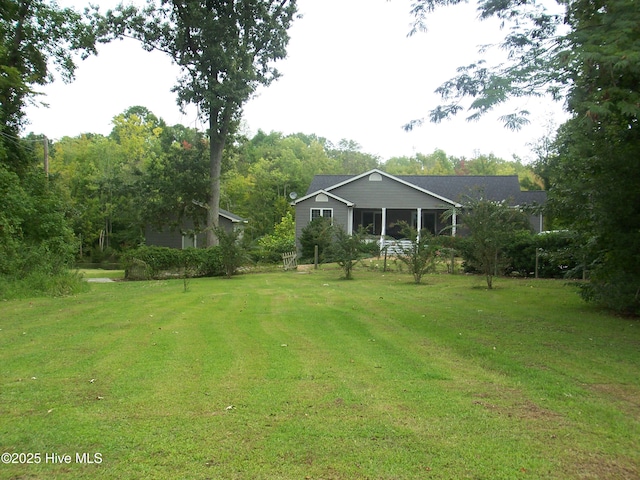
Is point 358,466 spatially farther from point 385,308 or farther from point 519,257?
point 519,257

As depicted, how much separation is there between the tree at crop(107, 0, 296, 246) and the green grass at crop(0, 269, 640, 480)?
18496 mm

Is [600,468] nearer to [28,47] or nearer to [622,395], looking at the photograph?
[622,395]

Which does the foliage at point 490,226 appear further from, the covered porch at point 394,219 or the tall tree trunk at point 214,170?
the covered porch at point 394,219

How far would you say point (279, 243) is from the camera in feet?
103

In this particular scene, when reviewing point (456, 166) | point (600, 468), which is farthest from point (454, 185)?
point (456, 166)

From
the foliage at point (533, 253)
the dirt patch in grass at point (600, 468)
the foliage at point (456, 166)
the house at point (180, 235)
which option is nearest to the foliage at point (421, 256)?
the foliage at point (533, 253)

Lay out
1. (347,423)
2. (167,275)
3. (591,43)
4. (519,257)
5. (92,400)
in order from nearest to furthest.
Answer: (347,423)
(92,400)
(591,43)
(519,257)
(167,275)

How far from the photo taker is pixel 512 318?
9203mm

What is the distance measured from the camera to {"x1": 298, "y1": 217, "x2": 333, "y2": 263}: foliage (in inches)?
977

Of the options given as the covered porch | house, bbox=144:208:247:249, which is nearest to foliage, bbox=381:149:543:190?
the covered porch

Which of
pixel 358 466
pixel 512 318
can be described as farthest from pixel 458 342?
pixel 358 466

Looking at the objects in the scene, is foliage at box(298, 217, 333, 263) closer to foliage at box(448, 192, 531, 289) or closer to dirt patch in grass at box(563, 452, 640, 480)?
foliage at box(448, 192, 531, 289)

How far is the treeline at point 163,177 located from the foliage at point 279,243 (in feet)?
4.68

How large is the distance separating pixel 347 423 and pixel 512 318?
6.11 metres
